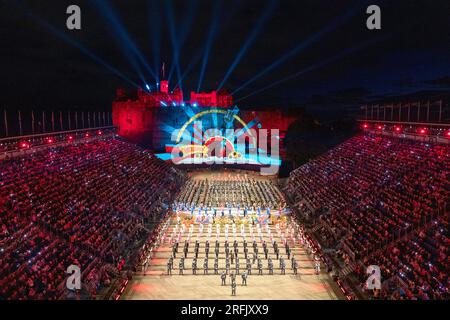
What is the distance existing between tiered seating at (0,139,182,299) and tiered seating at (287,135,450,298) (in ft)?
38.5

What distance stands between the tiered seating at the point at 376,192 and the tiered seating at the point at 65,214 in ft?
38.5

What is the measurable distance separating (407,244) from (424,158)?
11285mm

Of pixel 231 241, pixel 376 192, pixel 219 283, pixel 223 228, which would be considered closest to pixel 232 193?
pixel 223 228

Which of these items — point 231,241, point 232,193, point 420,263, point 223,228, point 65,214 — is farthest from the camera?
point 232,193

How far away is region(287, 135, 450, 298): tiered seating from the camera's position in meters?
19.8

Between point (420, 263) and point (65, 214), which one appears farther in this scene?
point (65, 214)

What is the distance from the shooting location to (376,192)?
84.7 feet

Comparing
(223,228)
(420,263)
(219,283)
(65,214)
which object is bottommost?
(223,228)

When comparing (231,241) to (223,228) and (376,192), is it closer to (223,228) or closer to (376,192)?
(223,228)

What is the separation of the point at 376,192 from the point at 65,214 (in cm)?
1883

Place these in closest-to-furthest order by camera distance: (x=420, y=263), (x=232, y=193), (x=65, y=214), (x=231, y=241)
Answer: (x=420, y=263) → (x=65, y=214) → (x=231, y=241) → (x=232, y=193)

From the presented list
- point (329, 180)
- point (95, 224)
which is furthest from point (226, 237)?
point (329, 180)

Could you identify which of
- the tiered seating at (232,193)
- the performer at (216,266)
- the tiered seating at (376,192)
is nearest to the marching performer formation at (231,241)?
the performer at (216,266)

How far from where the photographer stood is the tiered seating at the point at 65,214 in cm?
1548
